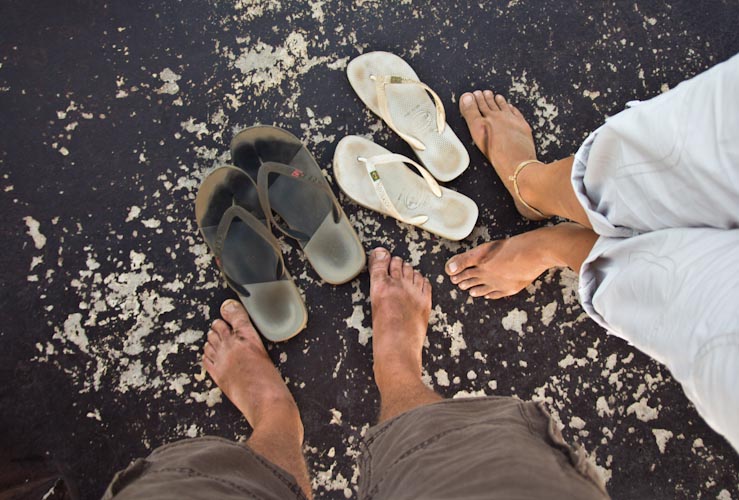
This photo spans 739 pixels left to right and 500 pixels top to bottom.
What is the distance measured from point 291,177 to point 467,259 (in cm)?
38

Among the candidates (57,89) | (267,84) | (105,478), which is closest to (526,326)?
(267,84)

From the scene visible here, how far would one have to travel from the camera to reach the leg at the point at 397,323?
0.85m

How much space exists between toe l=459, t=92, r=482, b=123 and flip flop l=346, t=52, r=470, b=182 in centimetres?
4

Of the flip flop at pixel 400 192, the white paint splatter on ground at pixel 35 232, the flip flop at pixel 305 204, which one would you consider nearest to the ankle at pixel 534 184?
the flip flop at pixel 400 192

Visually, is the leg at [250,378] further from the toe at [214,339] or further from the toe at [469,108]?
the toe at [469,108]

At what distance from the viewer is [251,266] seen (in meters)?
0.92

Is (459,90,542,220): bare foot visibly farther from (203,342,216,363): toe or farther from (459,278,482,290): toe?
(203,342,216,363): toe

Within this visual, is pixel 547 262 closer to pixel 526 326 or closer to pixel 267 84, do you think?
pixel 526 326

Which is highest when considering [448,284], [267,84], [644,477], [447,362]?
[267,84]

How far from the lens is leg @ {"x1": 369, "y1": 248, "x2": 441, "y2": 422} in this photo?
851mm

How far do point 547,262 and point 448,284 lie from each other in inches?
7.9

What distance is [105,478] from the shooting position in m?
0.90

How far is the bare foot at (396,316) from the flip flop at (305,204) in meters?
0.05

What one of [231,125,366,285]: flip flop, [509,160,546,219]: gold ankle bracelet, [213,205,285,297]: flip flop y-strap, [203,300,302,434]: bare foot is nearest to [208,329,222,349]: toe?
[203,300,302,434]: bare foot
